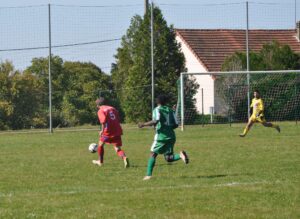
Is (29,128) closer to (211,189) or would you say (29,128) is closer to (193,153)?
(193,153)

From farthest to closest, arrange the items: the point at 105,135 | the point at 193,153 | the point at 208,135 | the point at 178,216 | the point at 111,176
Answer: the point at 208,135
the point at 193,153
the point at 105,135
the point at 111,176
the point at 178,216

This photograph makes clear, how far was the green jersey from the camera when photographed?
46.6ft

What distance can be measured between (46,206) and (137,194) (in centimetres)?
160

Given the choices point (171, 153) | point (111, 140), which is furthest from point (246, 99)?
point (171, 153)

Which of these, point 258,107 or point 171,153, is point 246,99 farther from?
point 171,153

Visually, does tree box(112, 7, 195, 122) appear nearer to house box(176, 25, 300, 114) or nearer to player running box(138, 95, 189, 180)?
house box(176, 25, 300, 114)

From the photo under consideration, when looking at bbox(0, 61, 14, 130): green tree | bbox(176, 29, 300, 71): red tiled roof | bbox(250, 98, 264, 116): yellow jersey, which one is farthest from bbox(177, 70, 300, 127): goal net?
bbox(176, 29, 300, 71): red tiled roof

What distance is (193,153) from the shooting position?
20.0m

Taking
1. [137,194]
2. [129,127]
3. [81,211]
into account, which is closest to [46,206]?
[81,211]

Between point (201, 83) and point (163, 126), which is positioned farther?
point (201, 83)

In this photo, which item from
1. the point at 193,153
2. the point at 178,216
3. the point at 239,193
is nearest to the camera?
the point at 178,216

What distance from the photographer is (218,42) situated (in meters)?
54.6

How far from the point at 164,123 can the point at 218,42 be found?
40.9 meters

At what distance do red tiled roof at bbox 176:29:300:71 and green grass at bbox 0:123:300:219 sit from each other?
104 feet
